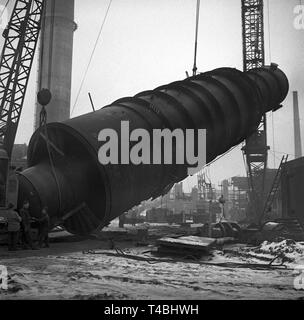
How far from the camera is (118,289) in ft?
15.6

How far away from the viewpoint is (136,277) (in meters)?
5.55

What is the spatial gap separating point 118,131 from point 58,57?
26858 mm

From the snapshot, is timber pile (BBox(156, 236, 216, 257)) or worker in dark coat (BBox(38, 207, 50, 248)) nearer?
timber pile (BBox(156, 236, 216, 257))

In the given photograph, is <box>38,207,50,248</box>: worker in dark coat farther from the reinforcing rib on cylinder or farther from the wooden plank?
the wooden plank

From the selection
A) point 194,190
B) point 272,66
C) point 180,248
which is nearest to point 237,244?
point 180,248

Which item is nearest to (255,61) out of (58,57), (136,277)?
(58,57)

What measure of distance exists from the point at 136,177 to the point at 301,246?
12.8 ft

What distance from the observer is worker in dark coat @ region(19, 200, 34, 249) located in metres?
8.65

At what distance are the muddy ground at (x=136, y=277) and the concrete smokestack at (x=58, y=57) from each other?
25.6 m

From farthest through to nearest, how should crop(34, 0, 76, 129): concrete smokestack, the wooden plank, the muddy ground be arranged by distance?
crop(34, 0, 76, 129): concrete smokestack
the wooden plank
the muddy ground
